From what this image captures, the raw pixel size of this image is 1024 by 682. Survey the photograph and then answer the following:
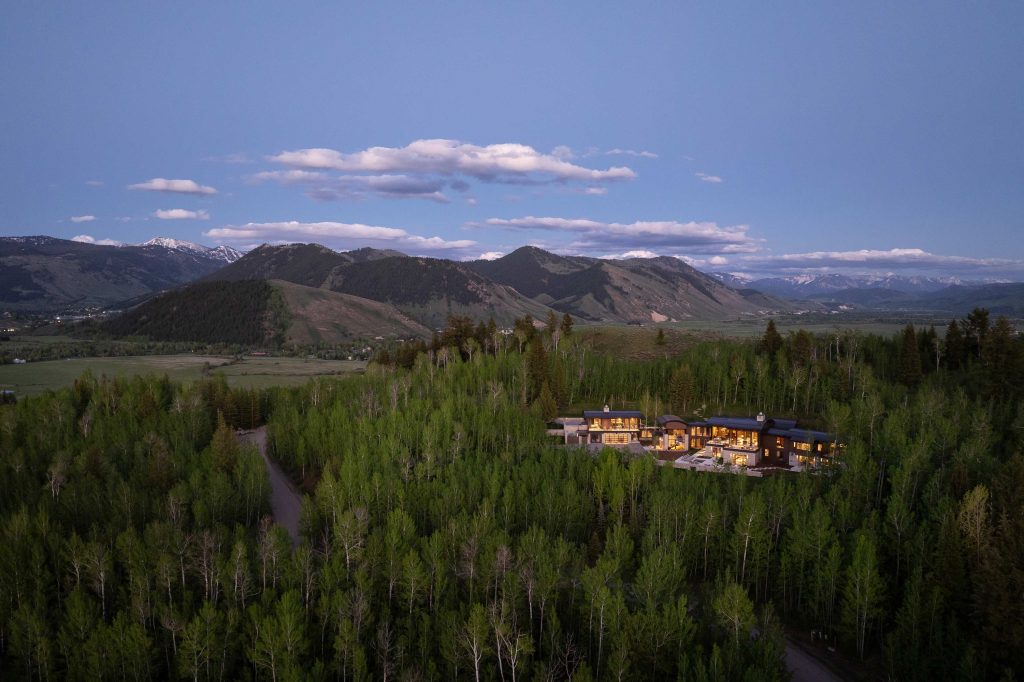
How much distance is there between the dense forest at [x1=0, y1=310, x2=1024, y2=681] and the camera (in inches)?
1635

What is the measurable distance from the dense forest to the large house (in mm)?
6227

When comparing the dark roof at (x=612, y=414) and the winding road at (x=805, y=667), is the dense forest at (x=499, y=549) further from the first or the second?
the dark roof at (x=612, y=414)

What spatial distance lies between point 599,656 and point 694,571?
23.3 metres

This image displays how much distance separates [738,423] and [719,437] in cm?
402

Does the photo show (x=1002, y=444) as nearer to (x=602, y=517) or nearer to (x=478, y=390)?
(x=602, y=517)

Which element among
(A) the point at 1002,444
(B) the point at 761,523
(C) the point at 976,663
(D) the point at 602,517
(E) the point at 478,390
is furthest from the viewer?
(E) the point at 478,390

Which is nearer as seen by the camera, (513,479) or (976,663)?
(976,663)

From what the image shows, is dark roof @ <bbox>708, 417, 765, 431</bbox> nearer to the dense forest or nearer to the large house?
the large house

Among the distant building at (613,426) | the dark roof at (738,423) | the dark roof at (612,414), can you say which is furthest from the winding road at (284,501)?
the dark roof at (738,423)

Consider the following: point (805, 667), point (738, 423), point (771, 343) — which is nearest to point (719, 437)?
point (738, 423)

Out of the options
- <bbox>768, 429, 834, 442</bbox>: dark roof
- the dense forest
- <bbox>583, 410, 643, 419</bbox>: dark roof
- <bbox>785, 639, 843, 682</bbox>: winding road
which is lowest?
<bbox>785, 639, 843, 682</bbox>: winding road

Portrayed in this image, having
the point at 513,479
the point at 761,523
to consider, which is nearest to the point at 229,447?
the point at 513,479

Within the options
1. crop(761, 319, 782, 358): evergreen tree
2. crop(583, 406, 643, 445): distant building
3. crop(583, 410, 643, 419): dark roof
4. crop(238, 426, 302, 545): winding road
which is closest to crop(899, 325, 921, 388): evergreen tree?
crop(761, 319, 782, 358): evergreen tree

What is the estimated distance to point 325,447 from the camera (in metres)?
87.8
